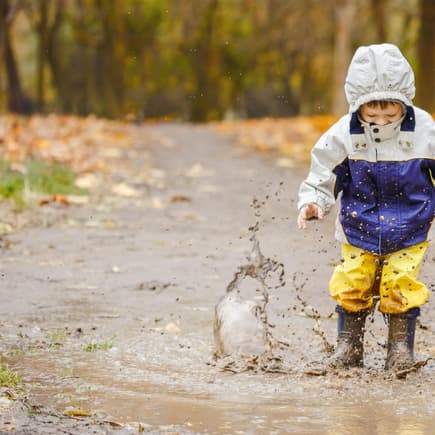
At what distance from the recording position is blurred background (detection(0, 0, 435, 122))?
34594 millimetres

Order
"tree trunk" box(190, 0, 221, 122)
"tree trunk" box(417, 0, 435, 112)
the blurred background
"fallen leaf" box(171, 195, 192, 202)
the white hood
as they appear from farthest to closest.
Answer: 1. "tree trunk" box(190, 0, 221, 122)
2. the blurred background
3. "tree trunk" box(417, 0, 435, 112)
4. "fallen leaf" box(171, 195, 192, 202)
5. the white hood

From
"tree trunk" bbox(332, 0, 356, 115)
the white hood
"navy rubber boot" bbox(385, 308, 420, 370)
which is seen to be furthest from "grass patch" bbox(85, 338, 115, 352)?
"tree trunk" bbox(332, 0, 356, 115)

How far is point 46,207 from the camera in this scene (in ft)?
29.5

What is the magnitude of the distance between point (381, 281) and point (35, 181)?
6.14 metres

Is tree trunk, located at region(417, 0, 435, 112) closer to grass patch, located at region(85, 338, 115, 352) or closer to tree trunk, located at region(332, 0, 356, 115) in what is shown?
tree trunk, located at region(332, 0, 356, 115)

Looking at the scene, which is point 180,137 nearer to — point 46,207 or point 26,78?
point 46,207

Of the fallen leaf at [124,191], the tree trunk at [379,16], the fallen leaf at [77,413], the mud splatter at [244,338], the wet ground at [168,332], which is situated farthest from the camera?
the tree trunk at [379,16]

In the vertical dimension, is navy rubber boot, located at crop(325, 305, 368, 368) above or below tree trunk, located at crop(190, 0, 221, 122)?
above

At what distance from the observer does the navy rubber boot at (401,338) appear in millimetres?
4434

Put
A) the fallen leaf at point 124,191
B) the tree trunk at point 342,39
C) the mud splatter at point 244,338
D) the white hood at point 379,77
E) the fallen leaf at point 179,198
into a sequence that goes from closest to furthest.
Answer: the white hood at point 379,77 → the mud splatter at point 244,338 → the fallen leaf at point 179,198 → the fallen leaf at point 124,191 → the tree trunk at point 342,39

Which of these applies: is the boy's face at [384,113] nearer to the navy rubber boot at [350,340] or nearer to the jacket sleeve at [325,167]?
the jacket sleeve at [325,167]

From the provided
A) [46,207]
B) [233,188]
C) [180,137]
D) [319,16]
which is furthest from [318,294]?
[319,16]

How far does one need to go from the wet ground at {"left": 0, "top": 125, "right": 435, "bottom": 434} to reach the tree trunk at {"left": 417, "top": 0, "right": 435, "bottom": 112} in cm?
1149

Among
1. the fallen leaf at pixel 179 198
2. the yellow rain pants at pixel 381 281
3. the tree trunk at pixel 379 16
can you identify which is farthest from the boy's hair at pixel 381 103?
the tree trunk at pixel 379 16
